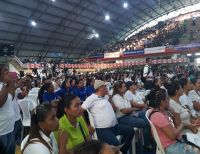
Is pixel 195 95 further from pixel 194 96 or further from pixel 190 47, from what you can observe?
pixel 190 47

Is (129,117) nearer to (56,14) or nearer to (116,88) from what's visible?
(116,88)

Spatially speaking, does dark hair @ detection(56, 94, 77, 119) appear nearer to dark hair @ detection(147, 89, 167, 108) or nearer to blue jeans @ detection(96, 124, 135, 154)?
dark hair @ detection(147, 89, 167, 108)

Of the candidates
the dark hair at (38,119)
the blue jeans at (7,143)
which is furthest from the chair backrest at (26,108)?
the dark hair at (38,119)

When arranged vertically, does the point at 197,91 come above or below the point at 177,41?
below

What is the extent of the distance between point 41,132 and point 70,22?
28.0 metres

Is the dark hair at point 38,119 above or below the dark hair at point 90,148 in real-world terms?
below

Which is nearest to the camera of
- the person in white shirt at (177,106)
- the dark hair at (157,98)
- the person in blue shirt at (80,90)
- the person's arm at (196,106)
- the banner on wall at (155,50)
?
the dark hair at (157,98)

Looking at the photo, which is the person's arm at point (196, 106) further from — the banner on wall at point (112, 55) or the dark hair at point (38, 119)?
the banner on wall at point (112, 55)

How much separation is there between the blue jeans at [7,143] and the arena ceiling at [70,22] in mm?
20811

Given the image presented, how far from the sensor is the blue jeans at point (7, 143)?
10.9ft

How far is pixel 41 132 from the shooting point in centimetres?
237

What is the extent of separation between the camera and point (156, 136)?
3.36 meters

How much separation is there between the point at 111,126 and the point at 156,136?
1468mm

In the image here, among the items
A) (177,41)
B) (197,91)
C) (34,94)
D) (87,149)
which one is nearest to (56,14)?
(177,41)
